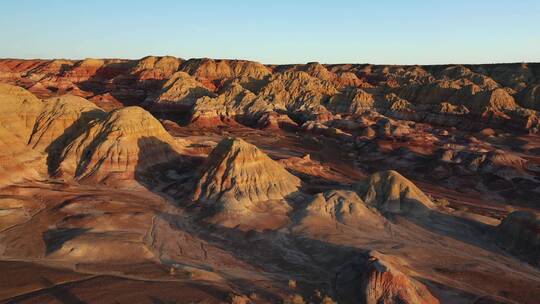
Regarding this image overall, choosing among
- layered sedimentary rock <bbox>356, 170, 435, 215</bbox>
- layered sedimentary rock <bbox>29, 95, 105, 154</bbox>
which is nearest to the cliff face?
layered sedimentary rock <bbox>29, 95, 105, 154</bbox>

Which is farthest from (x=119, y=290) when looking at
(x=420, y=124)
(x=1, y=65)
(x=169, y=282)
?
(x=1, y=65)

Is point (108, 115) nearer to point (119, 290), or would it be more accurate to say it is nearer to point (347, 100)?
point (119, 290)

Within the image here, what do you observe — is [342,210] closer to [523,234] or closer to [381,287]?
[523,234]

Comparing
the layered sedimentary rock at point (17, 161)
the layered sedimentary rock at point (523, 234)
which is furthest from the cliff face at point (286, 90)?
the layered sedimentary rock at point (523, 234)

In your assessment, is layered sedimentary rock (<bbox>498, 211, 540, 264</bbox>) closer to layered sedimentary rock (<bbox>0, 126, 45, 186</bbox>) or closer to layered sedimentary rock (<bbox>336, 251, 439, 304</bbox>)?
layered sedimentary rock (<bbox>336, 251, 439, 304</bbox>)

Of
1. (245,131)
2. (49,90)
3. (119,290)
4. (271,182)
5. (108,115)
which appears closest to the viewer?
(119,290)

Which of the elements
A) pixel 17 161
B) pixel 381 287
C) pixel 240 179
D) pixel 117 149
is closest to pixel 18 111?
pixel 17 161
